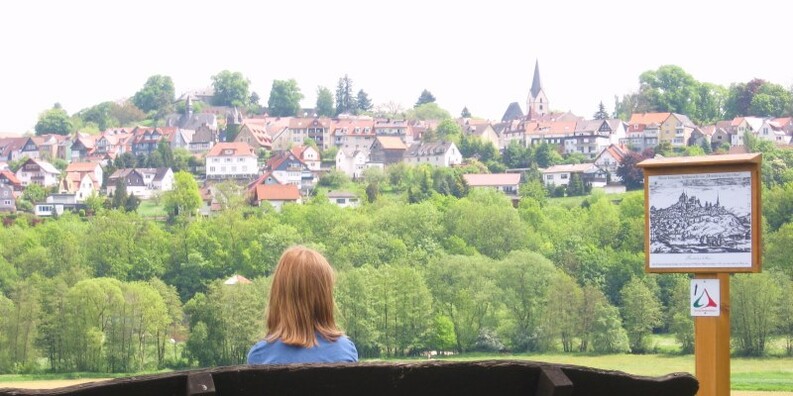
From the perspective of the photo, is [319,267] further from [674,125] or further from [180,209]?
[674,125]

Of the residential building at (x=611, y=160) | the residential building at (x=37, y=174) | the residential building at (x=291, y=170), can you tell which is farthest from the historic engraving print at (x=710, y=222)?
the residential building at (x=37, y=174)

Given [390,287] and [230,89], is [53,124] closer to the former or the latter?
[230,89]

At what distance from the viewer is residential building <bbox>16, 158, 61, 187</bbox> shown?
7425 cm

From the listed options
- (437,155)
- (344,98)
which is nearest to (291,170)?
(437,155)

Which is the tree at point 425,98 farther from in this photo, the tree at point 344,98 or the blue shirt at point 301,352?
the blue shirt at point 301,352

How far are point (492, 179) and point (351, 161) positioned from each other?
1594 cm

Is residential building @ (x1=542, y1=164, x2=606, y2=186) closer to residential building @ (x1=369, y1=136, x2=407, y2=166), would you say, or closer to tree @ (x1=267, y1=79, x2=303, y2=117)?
residential building @ (x1=369, y1=136, x2=407, y2=166)

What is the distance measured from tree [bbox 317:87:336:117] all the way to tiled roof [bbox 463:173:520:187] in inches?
1331

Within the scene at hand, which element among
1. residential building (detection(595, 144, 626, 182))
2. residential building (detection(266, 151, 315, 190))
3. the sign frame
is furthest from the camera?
residential building (detection(266, 151, 315, 190))

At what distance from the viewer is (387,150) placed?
80.8 meters

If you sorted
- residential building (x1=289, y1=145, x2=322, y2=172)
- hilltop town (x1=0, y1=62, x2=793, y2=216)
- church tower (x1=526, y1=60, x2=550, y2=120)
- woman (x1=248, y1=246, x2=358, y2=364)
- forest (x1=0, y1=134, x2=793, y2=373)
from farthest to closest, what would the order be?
church tower (x1=526, y1=60, x2=550, y2=120) < residential building (x1=289, y1=145, x2=322, y2=172) < hilltop town (x1=0, y1=62, x2=793, y2=216) < forest (x1=0, y1=134, x2=793, y2=373) < woman (x1=248, y1=246, x2=358, y2=364)

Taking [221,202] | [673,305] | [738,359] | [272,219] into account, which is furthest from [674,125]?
[738,359]

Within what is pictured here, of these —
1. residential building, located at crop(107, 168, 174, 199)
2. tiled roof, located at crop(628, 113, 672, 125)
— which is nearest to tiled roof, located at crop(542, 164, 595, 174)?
tiled roof, located at crop(628, 113, 672, 125)

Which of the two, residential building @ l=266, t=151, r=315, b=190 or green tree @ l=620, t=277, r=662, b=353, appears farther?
residential building @ l=266, t=151, r=315, b=190
